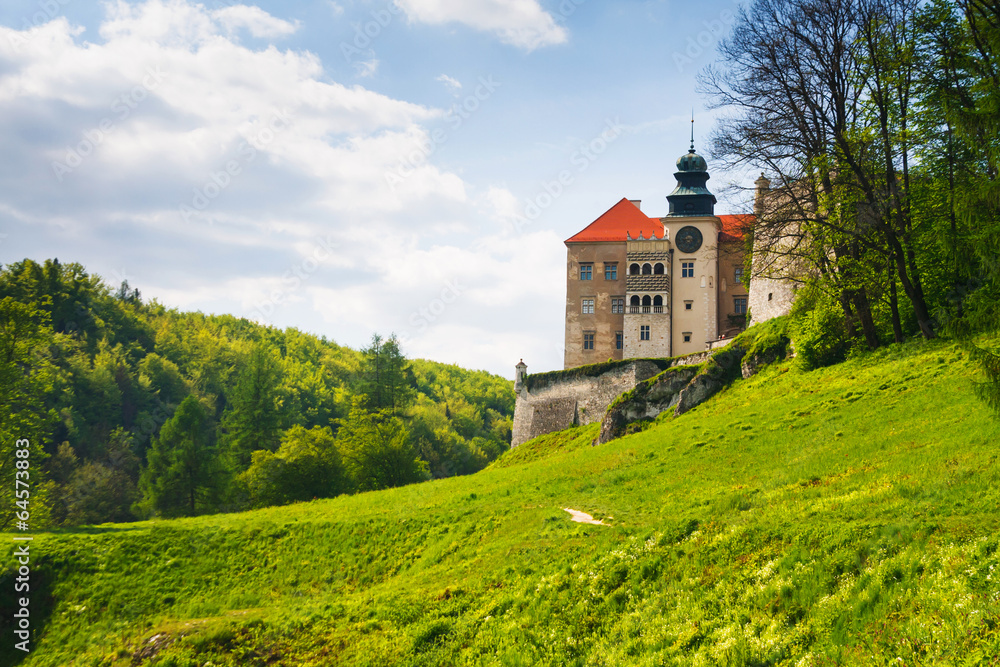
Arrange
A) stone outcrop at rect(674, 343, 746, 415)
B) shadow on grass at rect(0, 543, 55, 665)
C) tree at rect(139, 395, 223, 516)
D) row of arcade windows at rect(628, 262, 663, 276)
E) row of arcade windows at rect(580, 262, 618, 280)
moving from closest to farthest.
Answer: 1. shadow on grass at rect(0, 543, 55, 665)
2. stone outcrop at rect(674, 343, 746, 415)
3. row of arcade windows at rect(628, 262, 663, 276)
4. tree at rect(139, 395, 223, 516)
5. row of arcade windows at rect(580, 262, 618, 280)

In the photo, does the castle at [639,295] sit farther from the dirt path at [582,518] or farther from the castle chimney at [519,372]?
the dirt path at [582,518]

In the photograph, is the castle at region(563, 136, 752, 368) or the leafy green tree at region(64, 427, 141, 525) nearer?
the castle at region(563, 136, 752, 368)

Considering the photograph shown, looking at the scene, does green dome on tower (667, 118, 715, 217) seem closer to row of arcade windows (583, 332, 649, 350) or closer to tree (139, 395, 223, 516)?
row of arcade windows (583, 332, 649, 350)

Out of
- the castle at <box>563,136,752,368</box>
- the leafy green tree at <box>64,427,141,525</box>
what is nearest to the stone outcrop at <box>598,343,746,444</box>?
the castle at <box>563,136,752,368</box>

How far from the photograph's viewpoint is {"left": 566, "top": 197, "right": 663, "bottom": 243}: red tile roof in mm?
55469

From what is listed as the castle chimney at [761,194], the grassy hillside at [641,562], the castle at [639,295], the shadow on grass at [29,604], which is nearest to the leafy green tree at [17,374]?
the grassy hillside at [641,562]

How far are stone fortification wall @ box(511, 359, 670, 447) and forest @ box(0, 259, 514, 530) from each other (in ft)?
31.1

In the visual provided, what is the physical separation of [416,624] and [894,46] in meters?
20.1

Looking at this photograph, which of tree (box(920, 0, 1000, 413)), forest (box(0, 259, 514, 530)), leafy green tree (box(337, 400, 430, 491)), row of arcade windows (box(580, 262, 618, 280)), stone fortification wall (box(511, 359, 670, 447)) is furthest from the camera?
row of arcade windows (box(580, 262, 618, 280))

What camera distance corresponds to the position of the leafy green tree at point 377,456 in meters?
50.5

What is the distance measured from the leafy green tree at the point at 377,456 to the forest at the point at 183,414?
0.10 metres

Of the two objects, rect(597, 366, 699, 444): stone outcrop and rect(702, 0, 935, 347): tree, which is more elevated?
rect(702, 0, 935, 347): tree

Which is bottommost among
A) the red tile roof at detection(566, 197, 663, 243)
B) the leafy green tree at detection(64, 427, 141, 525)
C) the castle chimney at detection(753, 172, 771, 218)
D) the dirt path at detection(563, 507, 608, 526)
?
the leafy green tree at detection(64, 427, 141, 525)

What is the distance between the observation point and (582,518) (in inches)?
638
